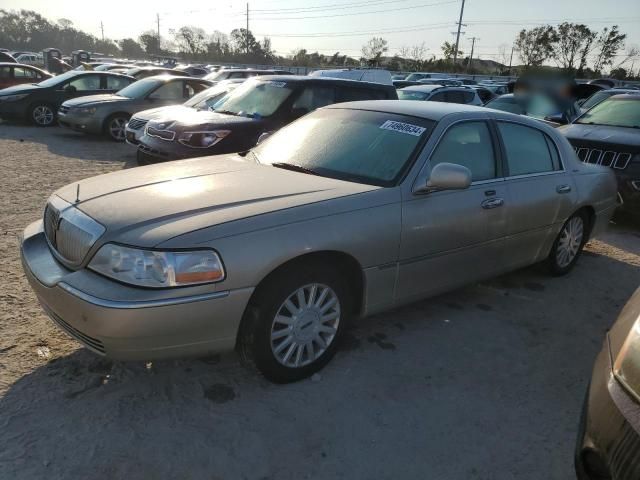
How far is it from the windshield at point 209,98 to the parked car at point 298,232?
5.13 metres

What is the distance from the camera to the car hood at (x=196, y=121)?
7.31 metres

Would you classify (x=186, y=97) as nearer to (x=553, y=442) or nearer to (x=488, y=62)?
(x=553, y=442)

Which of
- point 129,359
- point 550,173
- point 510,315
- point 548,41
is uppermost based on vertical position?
point 548,41

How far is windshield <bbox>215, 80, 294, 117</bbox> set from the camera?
300 inches

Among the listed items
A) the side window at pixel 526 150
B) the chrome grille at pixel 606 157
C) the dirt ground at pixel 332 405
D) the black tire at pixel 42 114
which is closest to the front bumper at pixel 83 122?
the black tire at pixel 42 114

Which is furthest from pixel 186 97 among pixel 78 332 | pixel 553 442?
pixel 553 442

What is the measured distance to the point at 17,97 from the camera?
40.5 feet

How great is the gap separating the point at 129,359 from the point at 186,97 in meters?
9.99

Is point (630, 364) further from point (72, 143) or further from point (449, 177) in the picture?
point (72, 143)

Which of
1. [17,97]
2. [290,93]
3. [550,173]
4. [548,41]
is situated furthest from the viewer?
[548,41]

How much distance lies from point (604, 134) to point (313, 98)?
13.5ft

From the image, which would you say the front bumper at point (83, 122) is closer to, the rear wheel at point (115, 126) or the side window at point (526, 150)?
the rear wheel at point (115, 126)

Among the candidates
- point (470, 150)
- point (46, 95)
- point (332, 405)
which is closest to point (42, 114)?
point (46, 95)

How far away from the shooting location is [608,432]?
5.88 feet
